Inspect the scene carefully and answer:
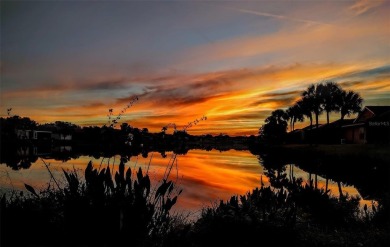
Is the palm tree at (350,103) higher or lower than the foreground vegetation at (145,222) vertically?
higher

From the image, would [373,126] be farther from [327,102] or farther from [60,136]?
[60,136]

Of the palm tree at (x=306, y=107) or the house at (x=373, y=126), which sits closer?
the house at (x=373, y=126)

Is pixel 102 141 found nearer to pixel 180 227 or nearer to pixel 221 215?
pixel 180 227

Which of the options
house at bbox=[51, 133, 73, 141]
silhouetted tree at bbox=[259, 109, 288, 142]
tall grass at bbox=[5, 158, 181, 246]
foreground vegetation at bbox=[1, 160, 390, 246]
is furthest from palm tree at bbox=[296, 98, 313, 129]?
tall grass at bbox=[5, 158, 181, 246]

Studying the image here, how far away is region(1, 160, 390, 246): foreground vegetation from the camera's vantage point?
237 inches

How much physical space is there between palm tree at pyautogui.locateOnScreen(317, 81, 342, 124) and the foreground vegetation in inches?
2716

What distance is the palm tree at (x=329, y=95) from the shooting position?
7375 cm

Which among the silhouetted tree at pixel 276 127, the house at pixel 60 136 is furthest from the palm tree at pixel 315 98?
the house at pixel 60 136

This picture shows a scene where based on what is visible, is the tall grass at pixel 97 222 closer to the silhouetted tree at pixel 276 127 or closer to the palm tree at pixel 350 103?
the palm tree at pixel 350 103

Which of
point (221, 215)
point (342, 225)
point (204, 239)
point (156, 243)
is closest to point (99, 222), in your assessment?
point (156, 243)

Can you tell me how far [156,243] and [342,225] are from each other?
477 centimetres

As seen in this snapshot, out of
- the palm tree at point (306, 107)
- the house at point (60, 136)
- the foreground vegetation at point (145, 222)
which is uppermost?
the palm tree at point (306, 107)

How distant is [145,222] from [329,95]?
75.6 metres

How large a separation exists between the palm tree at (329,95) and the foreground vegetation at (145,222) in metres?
69.0
